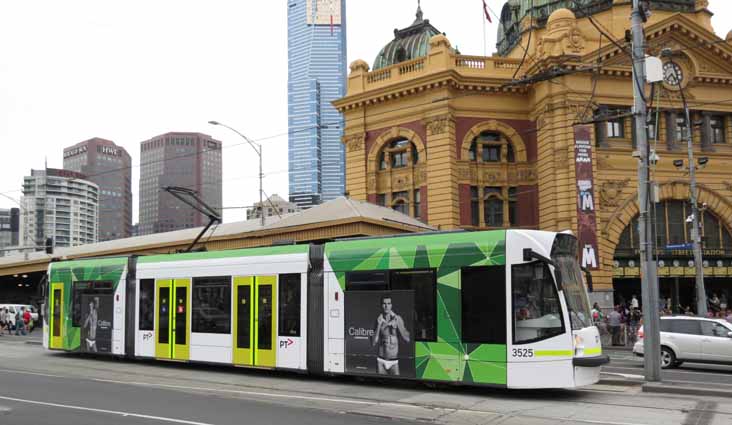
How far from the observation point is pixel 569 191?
38.7m

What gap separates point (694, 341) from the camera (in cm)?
2008

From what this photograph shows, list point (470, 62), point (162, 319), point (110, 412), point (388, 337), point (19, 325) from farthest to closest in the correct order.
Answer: point (470, 62), point (19, 325), point (162, 319), point (388, 337), point (110, 412)

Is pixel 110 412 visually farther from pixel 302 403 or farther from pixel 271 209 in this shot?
pixel 271 209

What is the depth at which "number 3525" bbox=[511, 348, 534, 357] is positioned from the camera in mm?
13023

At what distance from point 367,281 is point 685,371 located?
33.8 feet

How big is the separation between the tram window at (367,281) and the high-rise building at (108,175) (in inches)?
4245

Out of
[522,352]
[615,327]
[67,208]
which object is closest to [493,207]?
[615,327]

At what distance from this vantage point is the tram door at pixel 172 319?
18.5 m

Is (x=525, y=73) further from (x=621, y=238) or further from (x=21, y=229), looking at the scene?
(x=21, y=229)

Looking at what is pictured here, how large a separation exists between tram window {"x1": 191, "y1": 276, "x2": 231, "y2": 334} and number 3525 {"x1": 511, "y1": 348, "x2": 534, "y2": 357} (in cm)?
741

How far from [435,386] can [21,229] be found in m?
99.0

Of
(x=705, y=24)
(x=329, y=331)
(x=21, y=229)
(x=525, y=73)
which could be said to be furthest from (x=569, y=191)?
(x=21, y=229)

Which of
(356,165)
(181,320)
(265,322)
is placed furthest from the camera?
(356,165)

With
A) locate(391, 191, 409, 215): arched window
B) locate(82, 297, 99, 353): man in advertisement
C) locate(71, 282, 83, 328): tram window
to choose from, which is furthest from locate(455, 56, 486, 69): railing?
locate(82, 297, 99, 353): man in advertisement
